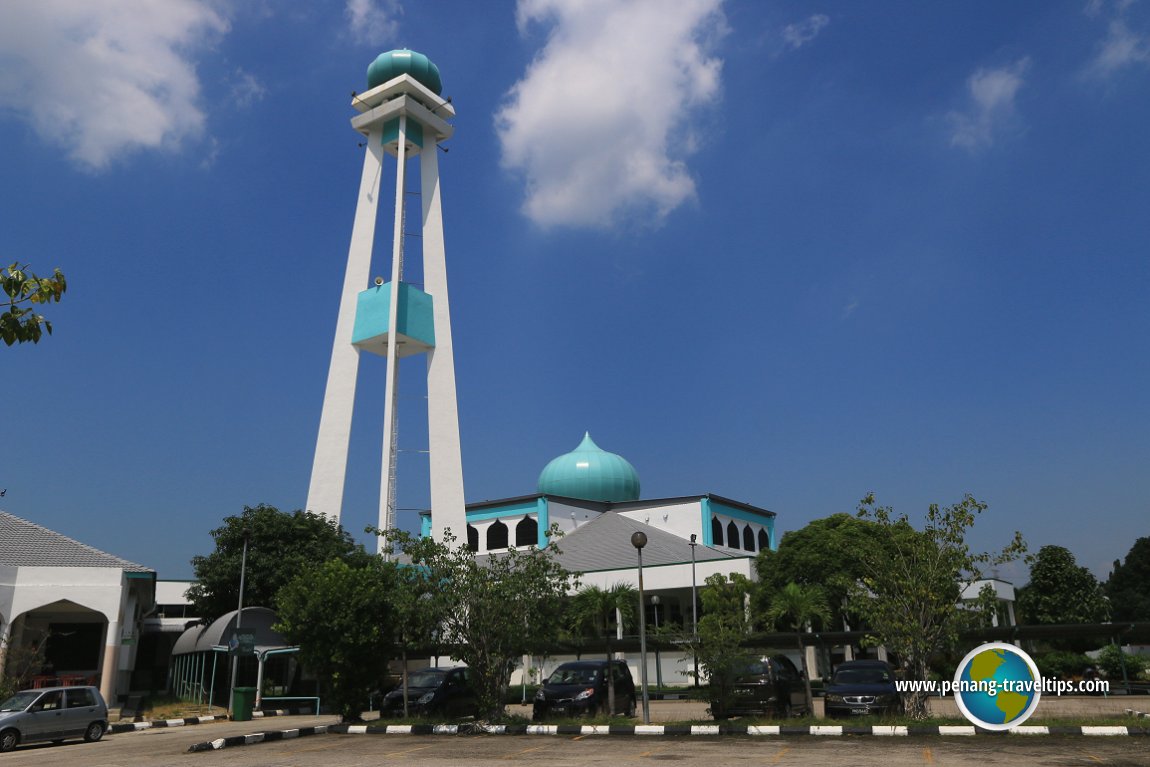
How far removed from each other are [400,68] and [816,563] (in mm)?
32913

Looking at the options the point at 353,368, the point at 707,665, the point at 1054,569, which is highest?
the point at 353,368

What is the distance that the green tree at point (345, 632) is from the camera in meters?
20.9

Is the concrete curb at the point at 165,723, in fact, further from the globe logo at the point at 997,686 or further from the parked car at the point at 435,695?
the globe logo at the point at 997,686

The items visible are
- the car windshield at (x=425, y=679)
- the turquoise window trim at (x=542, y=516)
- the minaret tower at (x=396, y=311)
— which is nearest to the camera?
the car windshield at (x=425, y=679)

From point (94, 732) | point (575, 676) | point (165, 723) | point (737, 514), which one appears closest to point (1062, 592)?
point (737, 514)

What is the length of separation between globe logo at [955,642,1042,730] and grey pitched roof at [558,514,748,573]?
1119 inches

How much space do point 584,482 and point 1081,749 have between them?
50.6m

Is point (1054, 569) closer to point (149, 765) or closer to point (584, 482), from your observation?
point (584, 482)

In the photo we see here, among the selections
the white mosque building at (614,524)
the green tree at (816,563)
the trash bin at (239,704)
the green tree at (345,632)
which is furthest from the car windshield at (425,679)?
the white mosque building at (614,524)

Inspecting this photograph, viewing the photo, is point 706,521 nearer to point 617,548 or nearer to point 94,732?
point 617,548

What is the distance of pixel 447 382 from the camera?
149 feet

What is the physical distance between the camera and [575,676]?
21.2 meters

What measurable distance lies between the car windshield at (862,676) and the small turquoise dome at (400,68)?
38.3m

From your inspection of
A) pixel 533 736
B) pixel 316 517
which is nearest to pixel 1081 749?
pixel 533 736
